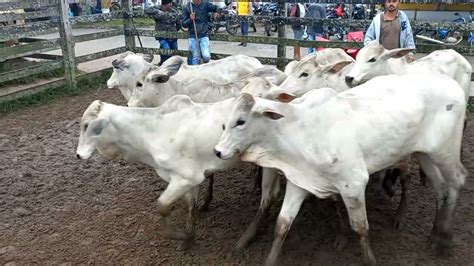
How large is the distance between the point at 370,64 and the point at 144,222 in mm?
2485

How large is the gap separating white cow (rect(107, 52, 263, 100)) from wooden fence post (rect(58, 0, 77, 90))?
340cm

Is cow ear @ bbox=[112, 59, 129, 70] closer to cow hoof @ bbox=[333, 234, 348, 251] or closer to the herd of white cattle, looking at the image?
the herd of white cattle

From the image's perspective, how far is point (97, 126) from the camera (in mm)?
3947

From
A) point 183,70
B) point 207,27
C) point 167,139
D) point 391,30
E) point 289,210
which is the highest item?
point 391,30

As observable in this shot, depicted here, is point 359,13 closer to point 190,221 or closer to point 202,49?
point 202,49

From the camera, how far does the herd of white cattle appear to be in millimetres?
3520

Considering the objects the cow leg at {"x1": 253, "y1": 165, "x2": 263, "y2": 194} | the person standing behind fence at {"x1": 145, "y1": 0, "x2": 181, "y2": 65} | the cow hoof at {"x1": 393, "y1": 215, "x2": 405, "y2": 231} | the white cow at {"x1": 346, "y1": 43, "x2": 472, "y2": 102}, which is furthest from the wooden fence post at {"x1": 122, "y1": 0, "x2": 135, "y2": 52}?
the cow hoof at {"x1": 393, "y1": 215, "x2": 405, "y2": 231}

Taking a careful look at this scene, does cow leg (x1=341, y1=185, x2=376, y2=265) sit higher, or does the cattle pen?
cow leg (x1=341, y1=185, x2=376, y2=265)

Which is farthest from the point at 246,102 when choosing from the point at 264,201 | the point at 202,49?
the point at 202,49

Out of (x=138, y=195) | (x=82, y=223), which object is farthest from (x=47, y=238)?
(x=138, y=195)

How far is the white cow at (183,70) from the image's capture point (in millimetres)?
5828

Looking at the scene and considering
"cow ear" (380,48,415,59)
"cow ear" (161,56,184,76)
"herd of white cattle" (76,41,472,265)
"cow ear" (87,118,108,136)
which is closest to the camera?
"herd of white cattle" (76,41,472,265)

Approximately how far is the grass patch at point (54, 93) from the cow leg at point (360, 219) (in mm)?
6376

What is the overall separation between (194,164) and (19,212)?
6.59ft
